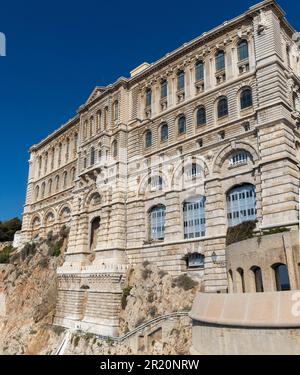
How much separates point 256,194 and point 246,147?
390 cm

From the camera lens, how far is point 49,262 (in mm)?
41844

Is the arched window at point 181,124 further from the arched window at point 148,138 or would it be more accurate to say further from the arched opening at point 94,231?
the arched opening at point 94,231

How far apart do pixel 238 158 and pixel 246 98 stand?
4994mm

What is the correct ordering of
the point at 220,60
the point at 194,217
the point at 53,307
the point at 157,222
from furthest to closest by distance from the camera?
the point at 53,307
the point at 157,222
the point at 220,60
the point at 194,217

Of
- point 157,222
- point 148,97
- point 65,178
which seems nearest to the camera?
point 157,222

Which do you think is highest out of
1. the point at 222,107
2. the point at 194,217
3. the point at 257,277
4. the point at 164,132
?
the point at 222,107

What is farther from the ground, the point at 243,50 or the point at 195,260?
the point at 243,50

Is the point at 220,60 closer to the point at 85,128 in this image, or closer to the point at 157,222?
the point at 157,222

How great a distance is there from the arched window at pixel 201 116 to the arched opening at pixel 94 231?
14.9 m

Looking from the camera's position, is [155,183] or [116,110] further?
[116,110]

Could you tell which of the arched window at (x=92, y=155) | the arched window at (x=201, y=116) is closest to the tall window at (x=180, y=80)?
the arched window at (x=201, y=116)

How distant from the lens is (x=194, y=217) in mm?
28688

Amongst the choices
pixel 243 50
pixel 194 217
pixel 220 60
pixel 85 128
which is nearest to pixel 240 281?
pixel 194 217

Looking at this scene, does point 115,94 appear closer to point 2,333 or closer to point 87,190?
point 87,190
